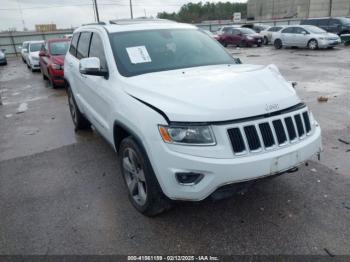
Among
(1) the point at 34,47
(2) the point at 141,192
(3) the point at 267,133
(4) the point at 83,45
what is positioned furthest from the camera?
(1) the point at 34,47

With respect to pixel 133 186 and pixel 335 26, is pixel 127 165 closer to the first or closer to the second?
pixel 133 186

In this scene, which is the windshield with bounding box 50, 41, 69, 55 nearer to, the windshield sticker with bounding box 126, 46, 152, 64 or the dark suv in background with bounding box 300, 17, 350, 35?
the windshield sticker with bounding box 126, 46, 152, 64

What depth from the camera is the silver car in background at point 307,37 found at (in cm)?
1962

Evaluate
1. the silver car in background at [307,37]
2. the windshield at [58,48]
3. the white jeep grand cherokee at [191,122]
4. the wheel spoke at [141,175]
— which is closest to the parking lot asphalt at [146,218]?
the white jeep grand cherokee at [191,122]

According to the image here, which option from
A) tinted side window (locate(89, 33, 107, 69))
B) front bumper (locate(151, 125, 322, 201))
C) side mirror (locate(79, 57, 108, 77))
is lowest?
front bumper (locate(151, 125, 322, 201))

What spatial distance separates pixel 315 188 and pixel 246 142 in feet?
5.28

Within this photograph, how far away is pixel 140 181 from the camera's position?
121 inches

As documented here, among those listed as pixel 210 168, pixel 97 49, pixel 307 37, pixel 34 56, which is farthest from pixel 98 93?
pixel 307 37

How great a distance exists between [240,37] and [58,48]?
57.5 ft

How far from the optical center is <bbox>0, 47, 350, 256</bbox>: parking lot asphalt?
2.78m

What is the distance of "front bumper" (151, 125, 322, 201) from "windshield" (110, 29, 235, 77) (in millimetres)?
1268

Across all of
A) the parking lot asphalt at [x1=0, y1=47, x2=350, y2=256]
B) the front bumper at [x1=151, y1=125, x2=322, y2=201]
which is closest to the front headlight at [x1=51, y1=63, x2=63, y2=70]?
the parking lot asphalt at [x1=0, y1=47, x2=350, y2=256]

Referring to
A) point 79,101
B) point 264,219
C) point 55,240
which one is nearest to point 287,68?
point 79,101

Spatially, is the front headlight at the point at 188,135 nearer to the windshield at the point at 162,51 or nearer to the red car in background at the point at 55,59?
the windshield at the point at 162,51
